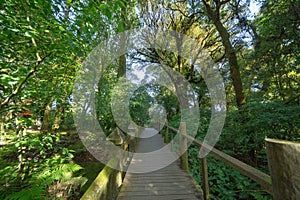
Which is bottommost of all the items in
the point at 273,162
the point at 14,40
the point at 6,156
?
the point at 6,156

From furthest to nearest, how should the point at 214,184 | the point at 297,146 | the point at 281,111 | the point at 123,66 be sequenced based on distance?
the point at 123,66 → the point at 214,184 → the point at 281,111 → the point at 297,146

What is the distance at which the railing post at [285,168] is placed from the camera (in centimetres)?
53

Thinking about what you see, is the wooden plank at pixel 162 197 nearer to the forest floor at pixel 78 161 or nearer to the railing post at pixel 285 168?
the forest floor at pixel 78 161

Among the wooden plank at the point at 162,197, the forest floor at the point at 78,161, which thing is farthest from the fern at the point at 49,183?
the wooden plank at the point at 162,197

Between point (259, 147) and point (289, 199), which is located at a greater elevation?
point (289, 199)

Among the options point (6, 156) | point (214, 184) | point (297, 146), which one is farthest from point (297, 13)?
point (6, 156)

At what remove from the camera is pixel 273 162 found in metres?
0.60

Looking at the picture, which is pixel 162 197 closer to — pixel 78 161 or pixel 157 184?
pixel 157 184

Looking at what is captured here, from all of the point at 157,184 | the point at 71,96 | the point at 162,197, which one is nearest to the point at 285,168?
the point at 162,197

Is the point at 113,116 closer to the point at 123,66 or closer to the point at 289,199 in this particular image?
the point at 123,66

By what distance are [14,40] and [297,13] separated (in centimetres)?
596

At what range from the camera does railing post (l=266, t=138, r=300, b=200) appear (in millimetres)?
528

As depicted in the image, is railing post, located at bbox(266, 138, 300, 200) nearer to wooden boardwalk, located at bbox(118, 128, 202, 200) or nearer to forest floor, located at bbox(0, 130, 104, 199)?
wooden boardwalk, located at bbox(118, 128, 202, 200)

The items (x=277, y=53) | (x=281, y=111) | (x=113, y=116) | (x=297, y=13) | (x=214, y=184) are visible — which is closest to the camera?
(x=281, y=111)
